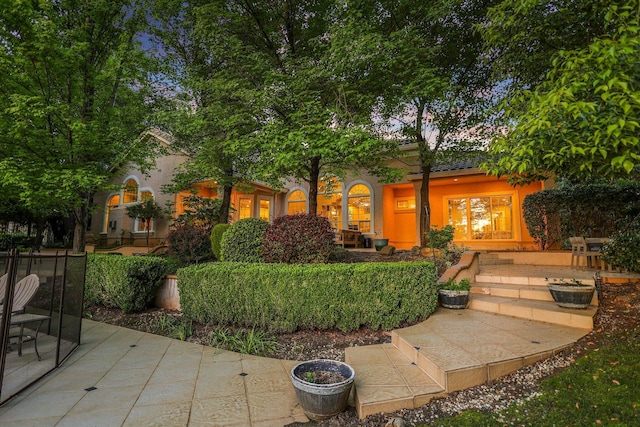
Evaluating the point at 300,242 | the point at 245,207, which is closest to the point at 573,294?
the point at 300,242

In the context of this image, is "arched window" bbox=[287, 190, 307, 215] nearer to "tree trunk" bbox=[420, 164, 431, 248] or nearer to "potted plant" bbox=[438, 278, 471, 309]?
"tree trunk" bbox=[420, 164, 431, 248]

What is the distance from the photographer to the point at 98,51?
335 inches

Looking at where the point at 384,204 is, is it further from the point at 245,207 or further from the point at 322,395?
the point at 322,395

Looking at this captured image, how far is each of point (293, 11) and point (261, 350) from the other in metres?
7.86

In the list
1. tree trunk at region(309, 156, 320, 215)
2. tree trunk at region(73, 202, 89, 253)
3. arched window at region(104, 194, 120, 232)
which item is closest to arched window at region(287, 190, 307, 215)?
tree trunk at region(309, 156, 320, 215)

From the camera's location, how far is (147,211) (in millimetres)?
14141

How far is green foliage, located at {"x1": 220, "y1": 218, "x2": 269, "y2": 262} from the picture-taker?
621 centimetres

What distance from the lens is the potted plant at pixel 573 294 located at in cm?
428

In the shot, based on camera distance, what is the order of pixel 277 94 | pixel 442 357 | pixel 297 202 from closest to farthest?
pixel 442 357, pixel 277 94, pixel 297 202

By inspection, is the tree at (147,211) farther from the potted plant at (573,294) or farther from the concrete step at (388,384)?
the potted plant at (573,294)

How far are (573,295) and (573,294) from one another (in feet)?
0.05

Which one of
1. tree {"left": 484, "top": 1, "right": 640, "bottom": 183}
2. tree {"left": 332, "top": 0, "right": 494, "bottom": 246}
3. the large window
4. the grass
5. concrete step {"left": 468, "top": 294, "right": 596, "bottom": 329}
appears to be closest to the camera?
tree {"left": 484, "top": 1, "right": 640, "bottom": 183}

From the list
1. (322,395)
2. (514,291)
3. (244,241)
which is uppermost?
(244,241)

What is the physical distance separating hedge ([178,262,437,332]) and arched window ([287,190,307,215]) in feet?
36.4
